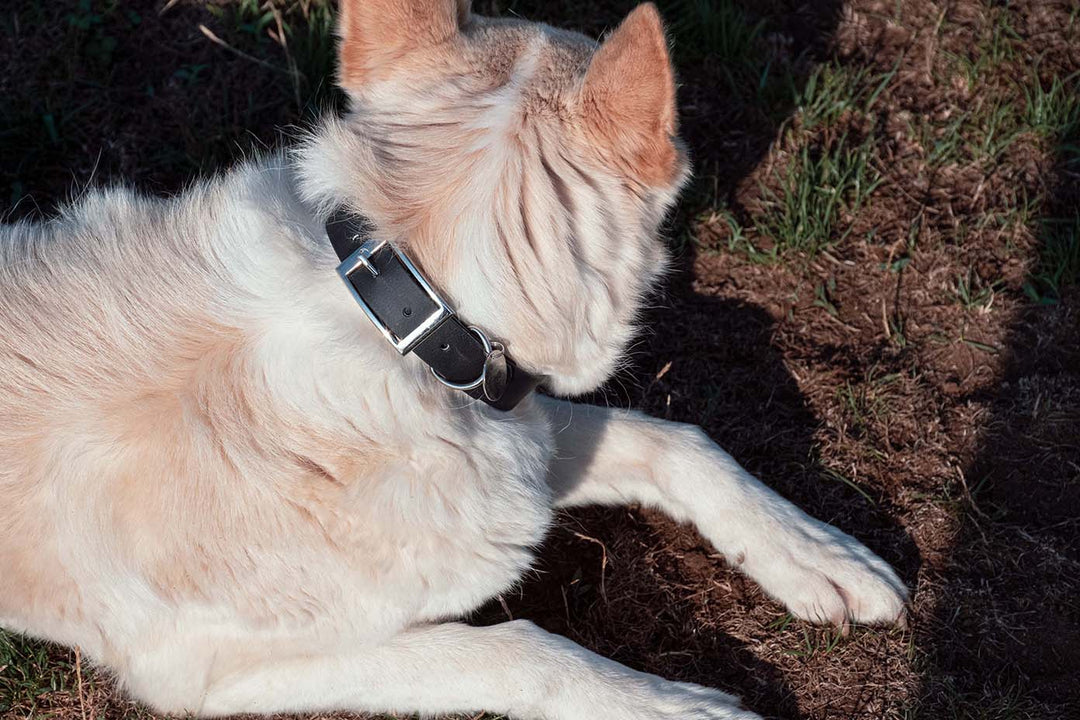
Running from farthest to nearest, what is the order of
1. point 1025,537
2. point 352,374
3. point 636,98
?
point 1025,537, point 352,374, point 636,98

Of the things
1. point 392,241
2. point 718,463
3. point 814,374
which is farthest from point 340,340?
point 814,374

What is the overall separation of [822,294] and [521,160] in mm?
1947

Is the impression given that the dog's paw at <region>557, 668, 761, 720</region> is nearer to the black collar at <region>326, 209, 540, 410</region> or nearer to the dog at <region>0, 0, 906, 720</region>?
the dog at <region>0, 0, 906, 720</region>

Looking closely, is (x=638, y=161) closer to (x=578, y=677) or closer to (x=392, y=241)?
(x=392, y=241)

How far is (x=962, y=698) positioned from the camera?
284cm

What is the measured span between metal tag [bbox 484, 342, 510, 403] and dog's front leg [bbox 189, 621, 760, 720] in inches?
28.2

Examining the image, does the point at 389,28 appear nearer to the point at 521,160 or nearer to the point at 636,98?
the point at 521,160

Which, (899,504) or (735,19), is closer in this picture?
(899,504)

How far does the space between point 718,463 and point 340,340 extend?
1.37 meters

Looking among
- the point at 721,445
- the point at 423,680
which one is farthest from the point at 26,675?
the point at 721,445

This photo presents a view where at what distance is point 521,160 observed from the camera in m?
2.17

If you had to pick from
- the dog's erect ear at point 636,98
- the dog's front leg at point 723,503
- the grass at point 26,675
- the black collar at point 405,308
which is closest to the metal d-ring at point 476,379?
the black collar at point 405,308

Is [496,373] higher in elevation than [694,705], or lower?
higher

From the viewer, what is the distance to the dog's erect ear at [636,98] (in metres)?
2.00
